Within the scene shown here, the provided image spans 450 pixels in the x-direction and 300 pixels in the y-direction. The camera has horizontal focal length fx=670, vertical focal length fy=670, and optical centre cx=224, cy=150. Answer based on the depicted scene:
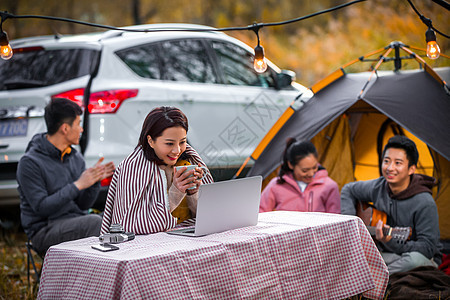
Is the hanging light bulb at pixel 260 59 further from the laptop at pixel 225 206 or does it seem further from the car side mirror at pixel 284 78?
the car side mirror at pixel 284 78

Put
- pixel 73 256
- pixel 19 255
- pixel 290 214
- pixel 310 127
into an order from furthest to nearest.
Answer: pixel 19 255, pixel 310 127, pixel 290 214, pixel 73 256

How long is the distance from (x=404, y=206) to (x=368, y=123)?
159 cm

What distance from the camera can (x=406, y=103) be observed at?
16.7 feet

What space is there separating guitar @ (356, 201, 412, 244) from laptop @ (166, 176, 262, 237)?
1468 mm

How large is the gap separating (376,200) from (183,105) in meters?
1.99

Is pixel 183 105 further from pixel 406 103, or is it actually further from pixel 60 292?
pixel 60 292

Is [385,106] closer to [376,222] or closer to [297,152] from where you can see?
[297,152]

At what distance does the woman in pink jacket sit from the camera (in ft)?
16.2

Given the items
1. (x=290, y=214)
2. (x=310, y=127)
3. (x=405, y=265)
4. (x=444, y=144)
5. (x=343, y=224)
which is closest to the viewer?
(x=343, y=224)

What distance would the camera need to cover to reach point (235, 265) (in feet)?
9.59

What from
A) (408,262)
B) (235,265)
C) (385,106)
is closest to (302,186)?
(385,106)

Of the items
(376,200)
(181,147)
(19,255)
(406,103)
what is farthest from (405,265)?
(19,255)

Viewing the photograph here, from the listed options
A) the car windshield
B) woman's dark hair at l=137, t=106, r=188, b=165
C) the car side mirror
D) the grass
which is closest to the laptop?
woman's dark hair at l=137, t=106, r=188, b=165

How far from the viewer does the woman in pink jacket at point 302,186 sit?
4.93 metres
